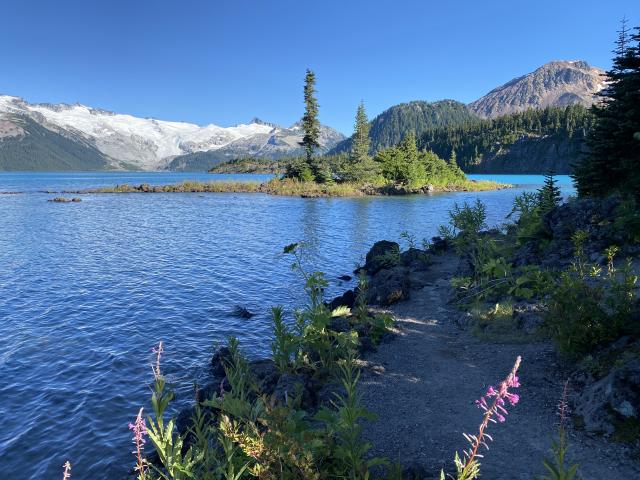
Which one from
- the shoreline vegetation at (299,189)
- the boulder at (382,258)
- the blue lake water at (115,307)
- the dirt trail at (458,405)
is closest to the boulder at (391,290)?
the dirt trail at (458,405)

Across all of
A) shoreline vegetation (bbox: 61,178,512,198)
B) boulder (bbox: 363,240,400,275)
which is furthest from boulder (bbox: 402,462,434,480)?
shoreline vegetation (bbox: 61,178,512,198)

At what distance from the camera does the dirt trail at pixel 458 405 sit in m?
6.71

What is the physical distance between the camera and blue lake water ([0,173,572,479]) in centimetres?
952

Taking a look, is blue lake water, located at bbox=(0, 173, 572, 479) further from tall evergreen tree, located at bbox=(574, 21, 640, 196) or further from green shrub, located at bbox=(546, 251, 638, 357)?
tall evergreen tree, located at bbox=(574, 21, 640, 196)

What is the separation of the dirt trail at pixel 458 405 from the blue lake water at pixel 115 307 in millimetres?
4972

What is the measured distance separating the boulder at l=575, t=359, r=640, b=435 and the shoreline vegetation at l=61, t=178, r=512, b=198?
6966cm

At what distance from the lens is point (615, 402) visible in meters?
7.16

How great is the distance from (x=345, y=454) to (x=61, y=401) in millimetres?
8842

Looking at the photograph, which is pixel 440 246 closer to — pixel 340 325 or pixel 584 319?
pixel 340 325

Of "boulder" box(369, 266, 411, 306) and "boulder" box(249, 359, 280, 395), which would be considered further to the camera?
"boulder" box(369, 266, 411, 306)

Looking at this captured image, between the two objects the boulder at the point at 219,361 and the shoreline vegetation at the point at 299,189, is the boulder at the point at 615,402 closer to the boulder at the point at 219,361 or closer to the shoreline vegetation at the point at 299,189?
the boulder at the point at 219,361

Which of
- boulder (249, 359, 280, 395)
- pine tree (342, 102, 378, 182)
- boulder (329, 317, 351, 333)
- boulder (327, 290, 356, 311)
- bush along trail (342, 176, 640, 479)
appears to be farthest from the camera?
pine tree (342, 102, 378, 182)

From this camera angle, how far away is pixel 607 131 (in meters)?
20.1

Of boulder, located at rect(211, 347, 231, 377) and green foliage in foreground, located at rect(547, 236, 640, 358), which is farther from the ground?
green foliage in foreground, located at rect(547, 236, 640, 358)
